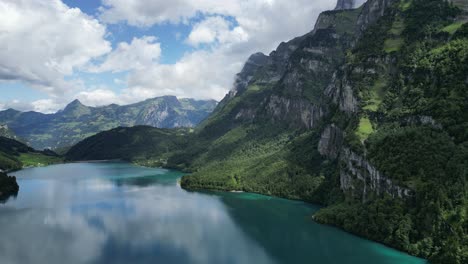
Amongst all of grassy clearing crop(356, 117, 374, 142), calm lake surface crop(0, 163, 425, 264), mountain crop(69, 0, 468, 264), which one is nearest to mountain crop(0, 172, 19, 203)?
calm lake surface crop(0, 163, 425, 264)

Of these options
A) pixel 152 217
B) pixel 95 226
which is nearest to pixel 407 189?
pixel 152 217

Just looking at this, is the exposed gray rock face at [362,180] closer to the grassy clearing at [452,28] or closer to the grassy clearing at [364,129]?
the grassy clearing at [364,129]

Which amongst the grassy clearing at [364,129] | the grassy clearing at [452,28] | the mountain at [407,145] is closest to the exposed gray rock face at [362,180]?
the mountain at [407,145]

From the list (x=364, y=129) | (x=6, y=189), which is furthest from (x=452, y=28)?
(x=6, y=189)

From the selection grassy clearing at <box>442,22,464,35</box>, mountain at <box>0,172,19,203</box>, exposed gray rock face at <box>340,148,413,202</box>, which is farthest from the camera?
mountain at <box>0,172,19,203</box>

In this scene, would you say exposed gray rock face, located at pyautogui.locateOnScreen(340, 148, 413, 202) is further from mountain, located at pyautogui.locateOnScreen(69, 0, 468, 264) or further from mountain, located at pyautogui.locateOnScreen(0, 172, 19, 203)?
mountain, located at pyautogui.locateOnScreen(0, 172, 19, 203)

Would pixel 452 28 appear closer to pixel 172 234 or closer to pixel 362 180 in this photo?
pixel 362 180
